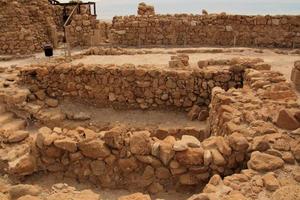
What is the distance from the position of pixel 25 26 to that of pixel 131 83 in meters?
9.86

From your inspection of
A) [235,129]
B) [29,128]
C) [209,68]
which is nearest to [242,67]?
[209,68]

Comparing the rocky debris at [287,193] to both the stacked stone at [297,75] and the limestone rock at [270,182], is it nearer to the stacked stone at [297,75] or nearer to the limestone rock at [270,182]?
the limestone rock at [270,182]

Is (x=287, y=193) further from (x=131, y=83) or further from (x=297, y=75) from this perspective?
(x=131, y=83)

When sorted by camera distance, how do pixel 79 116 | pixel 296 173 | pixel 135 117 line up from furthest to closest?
pixel 135 117 < pixel 79 116 < pixel 296 173

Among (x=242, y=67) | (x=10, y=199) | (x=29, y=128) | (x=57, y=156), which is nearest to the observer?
(x=10, y=199)

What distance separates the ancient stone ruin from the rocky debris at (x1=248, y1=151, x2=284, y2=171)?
0.02m

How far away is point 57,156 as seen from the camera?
16.9ft

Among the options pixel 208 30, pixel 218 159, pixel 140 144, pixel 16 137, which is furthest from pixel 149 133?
pixel 208 30

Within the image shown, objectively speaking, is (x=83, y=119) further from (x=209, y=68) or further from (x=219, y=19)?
(x=219, y=19)

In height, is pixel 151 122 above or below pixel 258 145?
below

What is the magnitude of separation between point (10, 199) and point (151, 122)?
5687mm

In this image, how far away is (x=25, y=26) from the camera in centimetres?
1706

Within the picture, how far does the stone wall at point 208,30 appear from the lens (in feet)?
47.4

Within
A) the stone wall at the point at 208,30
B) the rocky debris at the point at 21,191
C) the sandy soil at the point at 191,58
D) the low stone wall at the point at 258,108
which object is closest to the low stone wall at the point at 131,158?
the low stone wall at the point at 258,108
